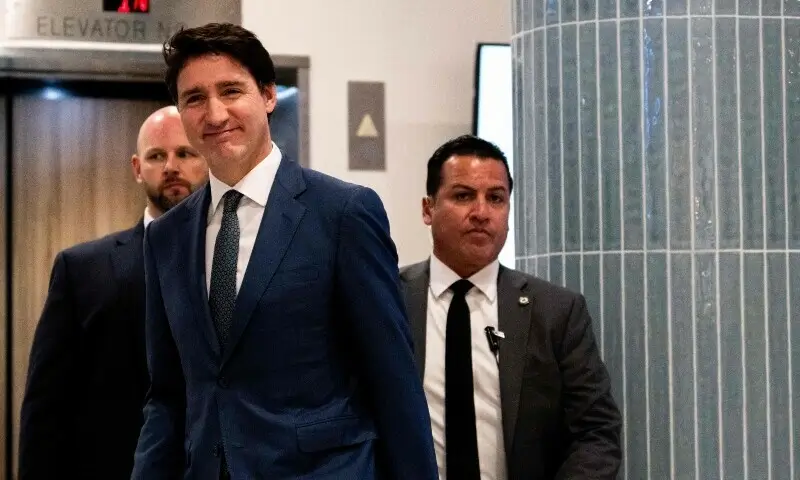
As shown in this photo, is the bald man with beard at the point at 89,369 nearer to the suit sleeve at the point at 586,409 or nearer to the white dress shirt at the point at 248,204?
the white dress shirt at the point at 248,204

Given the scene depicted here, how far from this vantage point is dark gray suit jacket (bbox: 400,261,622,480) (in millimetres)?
2838

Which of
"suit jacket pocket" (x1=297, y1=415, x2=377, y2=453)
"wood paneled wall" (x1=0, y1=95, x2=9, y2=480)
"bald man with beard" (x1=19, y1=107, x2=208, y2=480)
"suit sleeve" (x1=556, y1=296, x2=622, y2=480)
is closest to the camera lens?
"suit jacket pocket" (x1=297, y1=415, x2=377, y2=453)

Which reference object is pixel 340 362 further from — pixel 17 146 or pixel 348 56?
pixel 17 146

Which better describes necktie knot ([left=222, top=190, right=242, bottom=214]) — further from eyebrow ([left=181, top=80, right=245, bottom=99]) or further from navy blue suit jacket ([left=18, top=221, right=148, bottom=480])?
navy blue suit jacket ([left=18, top=221, right=148, bottom=480])

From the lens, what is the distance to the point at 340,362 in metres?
2.13

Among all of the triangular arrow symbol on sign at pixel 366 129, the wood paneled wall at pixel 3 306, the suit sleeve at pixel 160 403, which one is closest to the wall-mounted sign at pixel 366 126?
the triangular arrow symbol on sign at pixel 366 129

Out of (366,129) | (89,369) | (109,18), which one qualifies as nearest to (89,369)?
(89,369)

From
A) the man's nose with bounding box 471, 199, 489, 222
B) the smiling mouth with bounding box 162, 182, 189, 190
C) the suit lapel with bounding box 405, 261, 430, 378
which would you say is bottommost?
the suit lapel with bounding box 405, 261, 430, 378

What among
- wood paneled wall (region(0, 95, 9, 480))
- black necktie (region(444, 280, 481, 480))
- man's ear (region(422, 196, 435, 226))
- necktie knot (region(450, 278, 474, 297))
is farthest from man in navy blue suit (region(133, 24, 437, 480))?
wood paneled wall (region(0, 95, 9, 480))

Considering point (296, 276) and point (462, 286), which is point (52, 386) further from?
point (296, 276)

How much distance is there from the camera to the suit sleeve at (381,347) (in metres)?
2.10

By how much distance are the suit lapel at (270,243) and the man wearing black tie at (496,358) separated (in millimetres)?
875

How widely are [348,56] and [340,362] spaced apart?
317cm

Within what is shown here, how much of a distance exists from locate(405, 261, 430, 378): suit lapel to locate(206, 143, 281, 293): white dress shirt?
0.84 m
